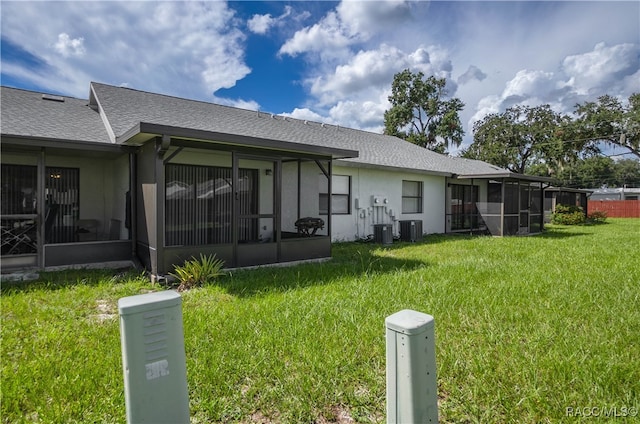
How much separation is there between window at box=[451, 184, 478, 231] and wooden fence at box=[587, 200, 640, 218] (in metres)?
20.4

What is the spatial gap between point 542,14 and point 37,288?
41.7 feet

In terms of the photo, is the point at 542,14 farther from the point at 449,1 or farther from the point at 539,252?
the point at 539,252

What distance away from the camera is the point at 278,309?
4.50m

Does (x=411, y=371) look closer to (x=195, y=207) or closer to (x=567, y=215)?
(x=195, y=207)

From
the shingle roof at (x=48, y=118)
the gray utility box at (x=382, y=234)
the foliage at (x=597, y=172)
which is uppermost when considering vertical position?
the foliage at (x=597, y=172)

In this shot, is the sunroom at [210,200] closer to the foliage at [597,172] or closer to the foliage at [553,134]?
the foliage at [553,134]

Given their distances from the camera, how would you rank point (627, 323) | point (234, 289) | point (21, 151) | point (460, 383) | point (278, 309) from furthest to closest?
point (21, 151) < point (234, 289) < point (278, 309) < point (627, 323) < point (460, 383)

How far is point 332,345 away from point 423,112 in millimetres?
31444

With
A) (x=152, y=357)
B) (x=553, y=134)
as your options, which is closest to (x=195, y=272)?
(x=152, y=357)

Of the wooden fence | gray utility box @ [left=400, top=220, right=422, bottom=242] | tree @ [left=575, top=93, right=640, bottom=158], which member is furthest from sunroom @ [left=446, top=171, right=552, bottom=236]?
tree @ [left=575, top=93, right=640, bottom=158]

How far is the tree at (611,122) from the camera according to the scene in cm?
2839

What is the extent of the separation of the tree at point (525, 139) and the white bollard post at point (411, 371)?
35.1 m

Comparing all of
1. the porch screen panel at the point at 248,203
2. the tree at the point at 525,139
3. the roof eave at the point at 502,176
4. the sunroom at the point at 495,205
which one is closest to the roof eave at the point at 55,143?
the porch screen panel at the point at 248,203

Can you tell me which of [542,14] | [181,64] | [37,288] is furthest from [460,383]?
[181,64]
